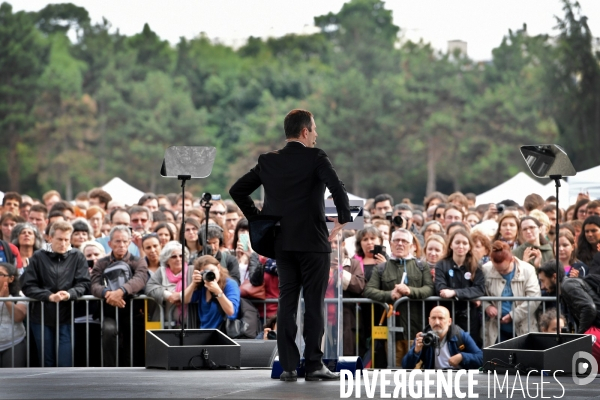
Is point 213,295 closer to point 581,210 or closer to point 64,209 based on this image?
point 64,209

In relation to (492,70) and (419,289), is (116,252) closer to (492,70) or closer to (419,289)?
(419,289)

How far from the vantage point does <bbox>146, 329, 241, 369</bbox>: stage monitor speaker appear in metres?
8.89

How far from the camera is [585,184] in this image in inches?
693

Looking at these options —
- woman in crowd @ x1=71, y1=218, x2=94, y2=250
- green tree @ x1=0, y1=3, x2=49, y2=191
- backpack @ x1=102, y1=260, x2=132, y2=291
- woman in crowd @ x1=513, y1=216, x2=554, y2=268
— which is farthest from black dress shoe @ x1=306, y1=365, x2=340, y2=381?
green tree @ x1=0, y1=3, x2=49, y2=191

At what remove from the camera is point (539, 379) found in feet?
25.9

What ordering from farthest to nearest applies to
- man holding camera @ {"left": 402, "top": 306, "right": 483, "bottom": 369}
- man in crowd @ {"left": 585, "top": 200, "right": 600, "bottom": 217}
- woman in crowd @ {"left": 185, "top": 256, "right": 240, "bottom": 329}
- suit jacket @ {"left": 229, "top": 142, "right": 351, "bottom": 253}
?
man in crowd @ {"left": 585, "top": 200, "right": 600, "bottom": 217} → woman in crowd @ {"left": 185, "top": 256, "right": 240, "bottom": 329} → man holding camera @ {"left": 402, "top": 306, "right": 483, "bottom": 369} → suit jacket @ {"left": 229, "top": 142, "right": 351, "bottom": 253}

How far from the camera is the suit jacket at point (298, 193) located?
24.1 ft

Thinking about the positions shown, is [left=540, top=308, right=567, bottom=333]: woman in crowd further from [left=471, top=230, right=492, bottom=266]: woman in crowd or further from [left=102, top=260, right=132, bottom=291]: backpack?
[left=102, top=260, right=132, bottom=291]: backpack

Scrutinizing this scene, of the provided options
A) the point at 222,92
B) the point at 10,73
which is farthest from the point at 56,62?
the point at 222,92

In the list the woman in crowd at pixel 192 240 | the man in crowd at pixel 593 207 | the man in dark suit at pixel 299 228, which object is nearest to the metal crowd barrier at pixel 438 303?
the woman in crowd at pixel 192 240

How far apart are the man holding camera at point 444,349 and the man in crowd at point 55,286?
10.6 feet

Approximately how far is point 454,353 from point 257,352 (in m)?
1.73

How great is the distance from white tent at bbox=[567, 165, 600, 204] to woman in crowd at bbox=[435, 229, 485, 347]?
24.9ft

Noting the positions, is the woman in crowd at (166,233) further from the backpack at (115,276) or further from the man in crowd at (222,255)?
the backpack at (115,276)
